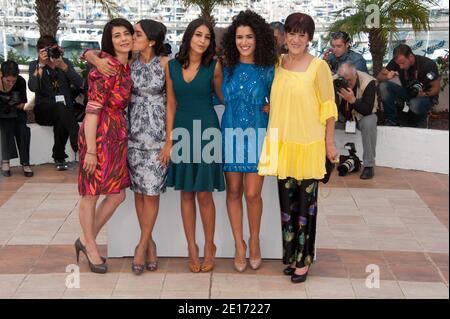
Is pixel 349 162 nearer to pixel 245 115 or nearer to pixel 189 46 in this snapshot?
pixel 245 115

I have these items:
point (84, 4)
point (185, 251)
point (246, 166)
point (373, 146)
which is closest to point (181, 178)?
point (246, 166)

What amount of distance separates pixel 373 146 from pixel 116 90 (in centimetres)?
378

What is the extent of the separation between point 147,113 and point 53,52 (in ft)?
11.2

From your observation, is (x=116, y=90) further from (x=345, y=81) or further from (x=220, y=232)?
(x=345, y=81)

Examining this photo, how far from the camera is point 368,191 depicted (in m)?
6.62

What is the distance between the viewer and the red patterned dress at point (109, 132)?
13.4 feet

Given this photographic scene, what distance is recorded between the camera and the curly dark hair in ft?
13.3

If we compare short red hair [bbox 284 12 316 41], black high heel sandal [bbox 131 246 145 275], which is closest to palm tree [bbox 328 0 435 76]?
short red hair [bbox 284 12 316 41]

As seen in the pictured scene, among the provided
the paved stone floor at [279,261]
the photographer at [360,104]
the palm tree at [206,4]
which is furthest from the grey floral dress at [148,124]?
the palm tree at [206,4]

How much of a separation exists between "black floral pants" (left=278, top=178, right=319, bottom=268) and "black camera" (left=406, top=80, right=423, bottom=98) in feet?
12.7

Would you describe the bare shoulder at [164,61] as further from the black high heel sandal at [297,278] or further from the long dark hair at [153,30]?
the black high heel sandal at [297,278]

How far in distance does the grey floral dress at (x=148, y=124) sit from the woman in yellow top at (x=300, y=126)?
0.63 metres

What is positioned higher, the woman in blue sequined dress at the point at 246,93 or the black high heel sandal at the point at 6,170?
the woman in blue sequined dress at the point at 246,93
